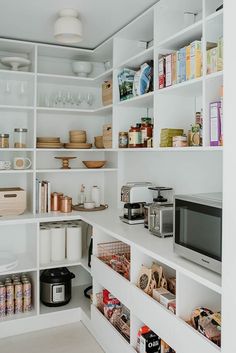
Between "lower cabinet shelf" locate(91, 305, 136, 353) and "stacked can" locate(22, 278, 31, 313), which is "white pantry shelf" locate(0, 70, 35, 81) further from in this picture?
"lower cabinet shelf" locate(91, 305, 136, 353)

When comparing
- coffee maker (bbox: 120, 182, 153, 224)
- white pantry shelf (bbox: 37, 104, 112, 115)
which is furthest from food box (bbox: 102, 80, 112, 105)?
coffee maker (bbox: 120, 182, 153, 224)

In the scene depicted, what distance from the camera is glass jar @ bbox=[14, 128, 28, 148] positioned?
3068 mm

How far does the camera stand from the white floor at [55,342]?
2.61 m

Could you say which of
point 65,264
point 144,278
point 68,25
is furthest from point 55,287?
point 68,25

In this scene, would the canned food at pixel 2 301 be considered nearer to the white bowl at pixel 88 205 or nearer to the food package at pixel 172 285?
the white bowl at pixel 88 205

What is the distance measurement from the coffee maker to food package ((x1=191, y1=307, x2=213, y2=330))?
1013 millimetres

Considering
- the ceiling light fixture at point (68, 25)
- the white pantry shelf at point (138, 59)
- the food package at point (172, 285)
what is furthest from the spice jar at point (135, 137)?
the food package at point (172, 285)

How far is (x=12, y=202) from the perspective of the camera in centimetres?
299

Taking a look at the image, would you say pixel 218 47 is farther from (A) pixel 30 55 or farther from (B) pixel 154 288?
(A) pixel 30 55

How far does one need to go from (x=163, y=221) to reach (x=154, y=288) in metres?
0.42

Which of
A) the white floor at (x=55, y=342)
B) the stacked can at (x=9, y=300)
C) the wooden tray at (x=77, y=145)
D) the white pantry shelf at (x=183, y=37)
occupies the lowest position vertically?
the white floor at (x=55, y=342)

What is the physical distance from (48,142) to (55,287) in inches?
48.6

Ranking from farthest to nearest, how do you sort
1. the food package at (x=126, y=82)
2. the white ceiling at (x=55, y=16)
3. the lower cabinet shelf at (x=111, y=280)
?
the food package at (x=126, y=82), the white ceiling at (x=55, y=16), the lower cabinet shelf at (x=111, y=280)

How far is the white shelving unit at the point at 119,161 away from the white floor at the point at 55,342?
71 millimetres
